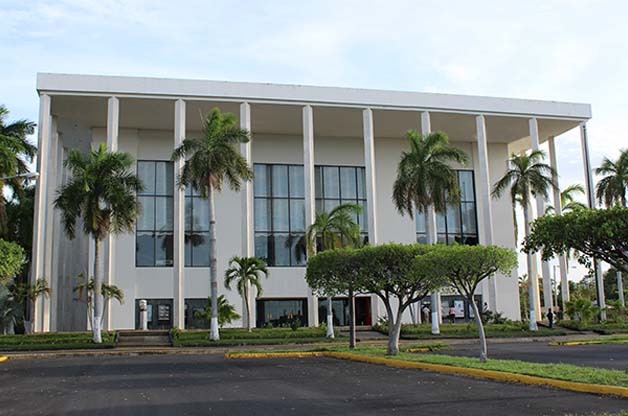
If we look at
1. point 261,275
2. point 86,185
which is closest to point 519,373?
point 86,185

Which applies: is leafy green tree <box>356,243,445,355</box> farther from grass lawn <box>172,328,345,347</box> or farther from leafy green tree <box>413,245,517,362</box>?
grass lawn <box>172,328,345,347</box>

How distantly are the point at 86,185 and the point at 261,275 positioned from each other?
15.6 metres

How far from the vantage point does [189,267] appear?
4341cm

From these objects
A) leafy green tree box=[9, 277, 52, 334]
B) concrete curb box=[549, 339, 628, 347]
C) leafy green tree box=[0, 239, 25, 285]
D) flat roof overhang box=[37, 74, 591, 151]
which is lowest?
concrete curb box=[549, 339, 628, 347]

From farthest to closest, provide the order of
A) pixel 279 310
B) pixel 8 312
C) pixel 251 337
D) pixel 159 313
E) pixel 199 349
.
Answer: pixel 279 310
pixel 159 313
pixel 8 312
pixel 251 337
pixel 199 349

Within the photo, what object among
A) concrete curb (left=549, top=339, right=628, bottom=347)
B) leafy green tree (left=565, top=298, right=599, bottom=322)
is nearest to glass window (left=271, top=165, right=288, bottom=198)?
leafy green tree (left=565, top=298, right=599, bottom=322)

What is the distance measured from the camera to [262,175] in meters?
46.2

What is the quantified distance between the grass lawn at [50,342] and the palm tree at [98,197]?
0.82 m

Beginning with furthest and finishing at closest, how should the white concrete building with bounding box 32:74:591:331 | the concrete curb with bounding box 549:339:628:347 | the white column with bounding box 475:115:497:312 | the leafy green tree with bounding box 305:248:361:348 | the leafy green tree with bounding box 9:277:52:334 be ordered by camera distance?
1. the white column with bounding box 475:115:497:312
2. the white concrete building with bounding box 32:74:591:331
3. the leafy green tree with bounding box 9:277:52:334
4. the concrete curb with bounding box 549:339:628:347
5. the leafy green tree with bounding box 305:248:361:348

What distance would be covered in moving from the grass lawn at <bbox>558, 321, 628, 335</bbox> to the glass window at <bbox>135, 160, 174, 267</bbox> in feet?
83.3

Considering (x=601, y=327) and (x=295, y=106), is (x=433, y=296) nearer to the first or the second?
(x=601, y=327)

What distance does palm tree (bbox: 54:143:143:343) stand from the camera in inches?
1238

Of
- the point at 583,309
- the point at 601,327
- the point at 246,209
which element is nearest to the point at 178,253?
the point at 246,209

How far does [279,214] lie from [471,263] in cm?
2792
